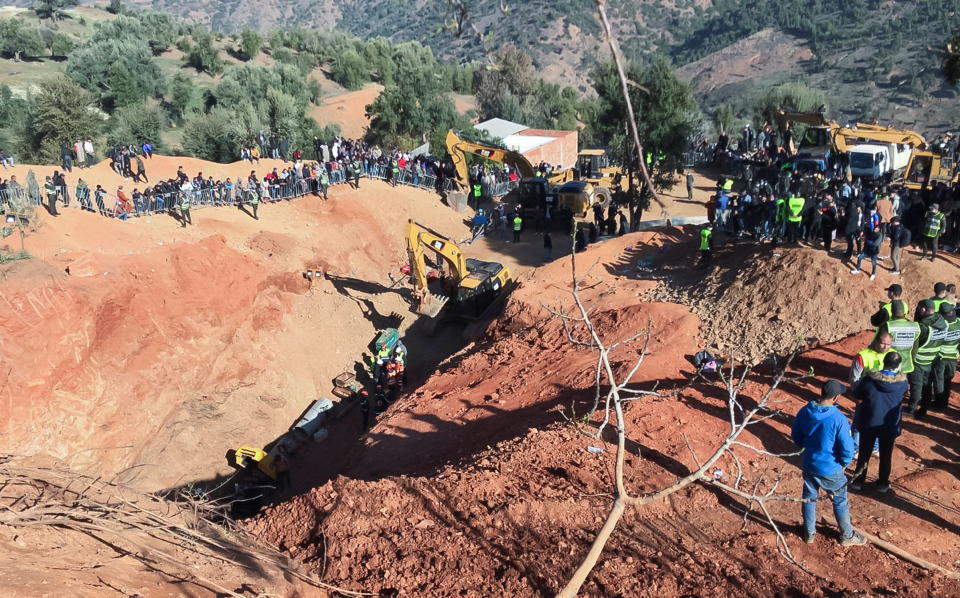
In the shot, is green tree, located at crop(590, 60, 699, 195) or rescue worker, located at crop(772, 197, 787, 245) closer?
rescue worker, located at crop(772, 197, 787, 245)

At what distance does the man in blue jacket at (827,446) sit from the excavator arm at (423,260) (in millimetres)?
14046

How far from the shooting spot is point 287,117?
1651 inches

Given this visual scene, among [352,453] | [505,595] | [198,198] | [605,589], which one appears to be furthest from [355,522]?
[198,198]

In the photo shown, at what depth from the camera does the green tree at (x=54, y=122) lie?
3216 centimetres

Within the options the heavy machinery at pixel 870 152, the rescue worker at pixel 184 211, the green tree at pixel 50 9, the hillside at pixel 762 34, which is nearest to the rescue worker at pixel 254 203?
the rescue worker at pixel 184 211

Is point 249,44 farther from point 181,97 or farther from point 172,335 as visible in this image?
point 172,335

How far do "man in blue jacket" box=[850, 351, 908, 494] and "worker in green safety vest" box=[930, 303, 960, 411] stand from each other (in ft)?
6.71

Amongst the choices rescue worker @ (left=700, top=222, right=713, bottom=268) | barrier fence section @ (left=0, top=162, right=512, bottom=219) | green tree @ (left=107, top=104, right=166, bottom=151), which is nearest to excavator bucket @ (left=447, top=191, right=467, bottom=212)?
barrier fence section @ (left=0, top=162, right=512, bottom=219)

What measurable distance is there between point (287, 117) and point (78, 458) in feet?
97.8

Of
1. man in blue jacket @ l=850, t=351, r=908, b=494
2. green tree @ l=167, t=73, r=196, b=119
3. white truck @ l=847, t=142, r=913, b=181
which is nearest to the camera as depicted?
man in blue jacket @ l=850, t=351, r=908, b=494

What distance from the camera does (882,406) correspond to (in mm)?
7406

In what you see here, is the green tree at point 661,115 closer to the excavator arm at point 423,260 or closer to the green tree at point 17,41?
the excavator arm at point 423,260

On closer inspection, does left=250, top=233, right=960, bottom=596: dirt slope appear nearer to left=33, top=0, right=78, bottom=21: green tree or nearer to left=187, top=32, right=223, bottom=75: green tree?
left=187, top=32, right=223, bottom=75: green tree

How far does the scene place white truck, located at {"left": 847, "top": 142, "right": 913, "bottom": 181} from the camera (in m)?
26.0
